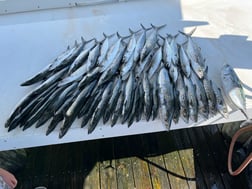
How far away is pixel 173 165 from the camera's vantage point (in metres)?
2.15

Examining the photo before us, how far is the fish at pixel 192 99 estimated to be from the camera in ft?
4.82

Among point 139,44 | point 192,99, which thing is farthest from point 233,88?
point 139,44

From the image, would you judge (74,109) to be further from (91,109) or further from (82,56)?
(82,56)

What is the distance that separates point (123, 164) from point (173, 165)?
1.25 feet

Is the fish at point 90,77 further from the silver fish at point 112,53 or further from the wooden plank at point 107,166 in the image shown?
the wooden plank at point 107,166

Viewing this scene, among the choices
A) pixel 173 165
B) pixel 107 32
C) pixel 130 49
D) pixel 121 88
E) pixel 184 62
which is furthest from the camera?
pixel 173 165

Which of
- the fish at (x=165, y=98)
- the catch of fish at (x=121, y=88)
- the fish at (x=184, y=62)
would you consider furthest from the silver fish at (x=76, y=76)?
the fish at (x=184, y=62)

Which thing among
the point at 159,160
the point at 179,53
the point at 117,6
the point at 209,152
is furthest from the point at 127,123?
the point at 117,6

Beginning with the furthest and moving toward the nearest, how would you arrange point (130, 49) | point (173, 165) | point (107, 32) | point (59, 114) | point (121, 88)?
point (173, 165) < point (107, 32) < point (130, 49) < point (121, 88) < point (59, 114)

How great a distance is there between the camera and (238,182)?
205 cm

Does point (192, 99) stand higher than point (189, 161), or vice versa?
point (192, 99)

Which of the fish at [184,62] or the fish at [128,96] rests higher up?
the fish at [184,62]

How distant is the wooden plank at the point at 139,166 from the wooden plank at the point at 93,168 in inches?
10.9

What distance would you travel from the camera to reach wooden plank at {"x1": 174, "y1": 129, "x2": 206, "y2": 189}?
2051mm
